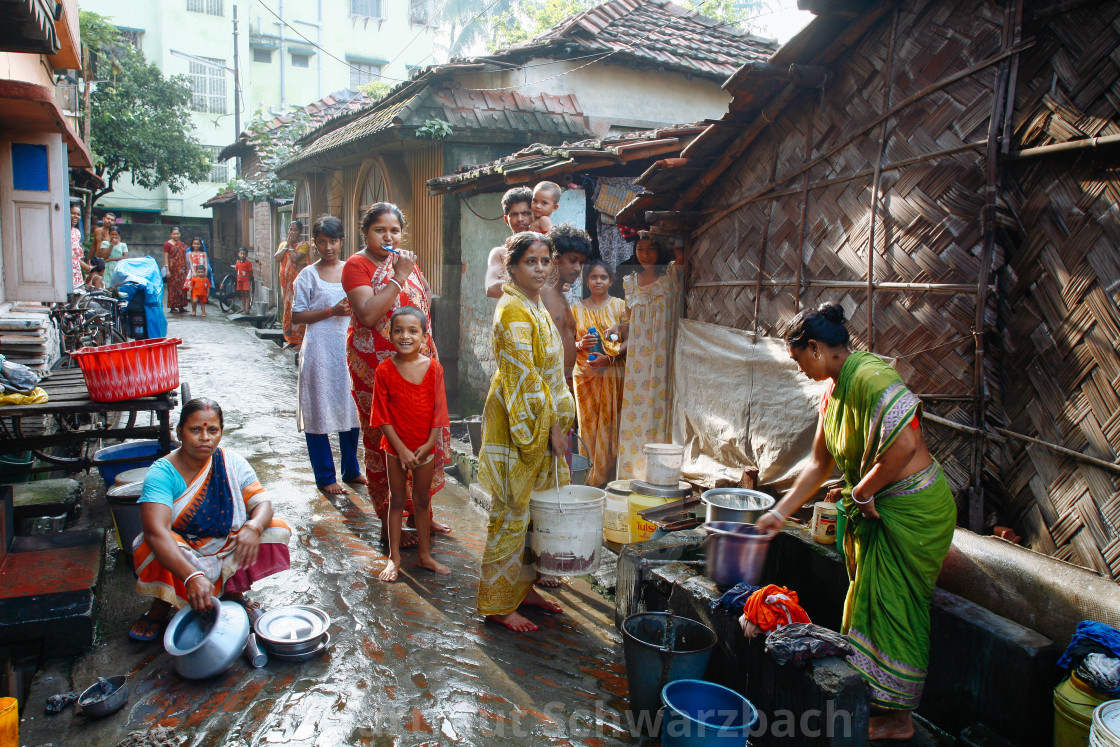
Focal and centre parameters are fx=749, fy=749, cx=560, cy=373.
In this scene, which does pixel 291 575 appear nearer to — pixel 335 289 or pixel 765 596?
pixel 335 289

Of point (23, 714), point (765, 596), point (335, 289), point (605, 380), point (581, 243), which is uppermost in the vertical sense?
point (581, 243)

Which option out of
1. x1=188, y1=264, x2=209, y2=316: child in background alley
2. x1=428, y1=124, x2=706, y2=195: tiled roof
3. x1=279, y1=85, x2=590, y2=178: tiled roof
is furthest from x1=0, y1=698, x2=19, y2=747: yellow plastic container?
x1=188, y1=264, x2=209, y2=316: child in background alley

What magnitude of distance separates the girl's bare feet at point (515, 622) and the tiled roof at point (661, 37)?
26.6ft

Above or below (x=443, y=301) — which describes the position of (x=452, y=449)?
below

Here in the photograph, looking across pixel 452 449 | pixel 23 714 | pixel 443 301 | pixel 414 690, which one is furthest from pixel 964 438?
pixel 443 301

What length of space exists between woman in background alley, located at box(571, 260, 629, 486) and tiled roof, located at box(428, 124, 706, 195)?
1157 mm

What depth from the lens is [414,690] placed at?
131 inches

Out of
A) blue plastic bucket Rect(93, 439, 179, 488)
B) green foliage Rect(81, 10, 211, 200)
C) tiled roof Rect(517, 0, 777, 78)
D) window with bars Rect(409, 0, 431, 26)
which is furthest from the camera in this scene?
window with bars Rect(409, 0, 431, 26)

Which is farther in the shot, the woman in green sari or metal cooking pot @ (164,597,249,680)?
metal cooking pot @ (164,597,249,680)

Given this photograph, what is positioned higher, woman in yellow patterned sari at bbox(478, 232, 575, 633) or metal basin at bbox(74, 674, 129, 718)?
woman in yellow patterned sari at bbox(478, 232, 575, 633)

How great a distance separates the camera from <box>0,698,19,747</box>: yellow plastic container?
2.57 m

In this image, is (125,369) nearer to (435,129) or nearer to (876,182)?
(876,182)

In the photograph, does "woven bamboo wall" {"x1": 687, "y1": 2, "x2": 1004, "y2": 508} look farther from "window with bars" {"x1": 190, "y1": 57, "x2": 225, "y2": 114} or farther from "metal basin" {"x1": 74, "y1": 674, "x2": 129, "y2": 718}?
"window with bars" {"x1": 190, "y1": 57, "x2": 225, "y2": 114}

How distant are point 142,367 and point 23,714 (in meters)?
2.01
